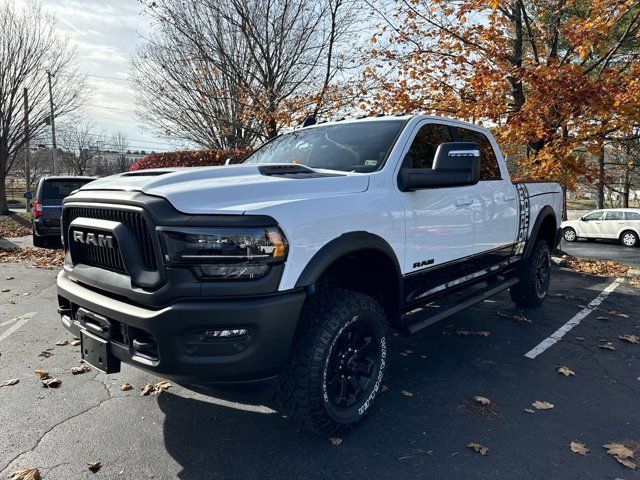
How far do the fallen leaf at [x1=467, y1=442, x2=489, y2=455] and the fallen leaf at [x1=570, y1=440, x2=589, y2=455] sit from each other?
0.53 m

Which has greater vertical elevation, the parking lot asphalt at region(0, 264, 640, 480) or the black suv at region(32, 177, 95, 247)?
the black suv at region(32, 177, 95, 247)

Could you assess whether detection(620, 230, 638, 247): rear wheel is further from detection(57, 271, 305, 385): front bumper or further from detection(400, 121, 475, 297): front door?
detection(57, 271, 305, 385): front bumper

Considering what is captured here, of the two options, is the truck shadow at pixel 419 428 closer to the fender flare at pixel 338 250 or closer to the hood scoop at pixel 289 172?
the fender flare at pixel 338 250

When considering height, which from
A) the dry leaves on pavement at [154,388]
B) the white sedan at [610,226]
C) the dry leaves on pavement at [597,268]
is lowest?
the white sedan at [610,226]

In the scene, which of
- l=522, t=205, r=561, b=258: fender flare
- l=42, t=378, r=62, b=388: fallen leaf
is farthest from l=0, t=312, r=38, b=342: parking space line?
l=522, t=205, r=561, b=258: fender flare

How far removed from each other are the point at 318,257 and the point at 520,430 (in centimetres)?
180

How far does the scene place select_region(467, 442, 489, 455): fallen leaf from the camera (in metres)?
2.66

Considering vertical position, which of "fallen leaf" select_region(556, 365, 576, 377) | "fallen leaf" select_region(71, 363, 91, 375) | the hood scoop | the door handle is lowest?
"fallen leaf" select_region(556, 365, 576, 377)

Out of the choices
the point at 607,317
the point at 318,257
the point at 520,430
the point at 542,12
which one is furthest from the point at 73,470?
the point at 542,12

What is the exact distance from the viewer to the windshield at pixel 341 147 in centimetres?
337

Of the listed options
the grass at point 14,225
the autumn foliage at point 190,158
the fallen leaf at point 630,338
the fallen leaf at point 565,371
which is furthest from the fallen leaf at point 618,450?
the grass at point 14,225

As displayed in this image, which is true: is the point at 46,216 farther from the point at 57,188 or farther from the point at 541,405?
the point at 541,405

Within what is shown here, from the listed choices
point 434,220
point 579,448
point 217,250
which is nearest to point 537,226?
point 434,220

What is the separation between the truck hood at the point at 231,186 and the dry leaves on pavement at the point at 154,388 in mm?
1589
